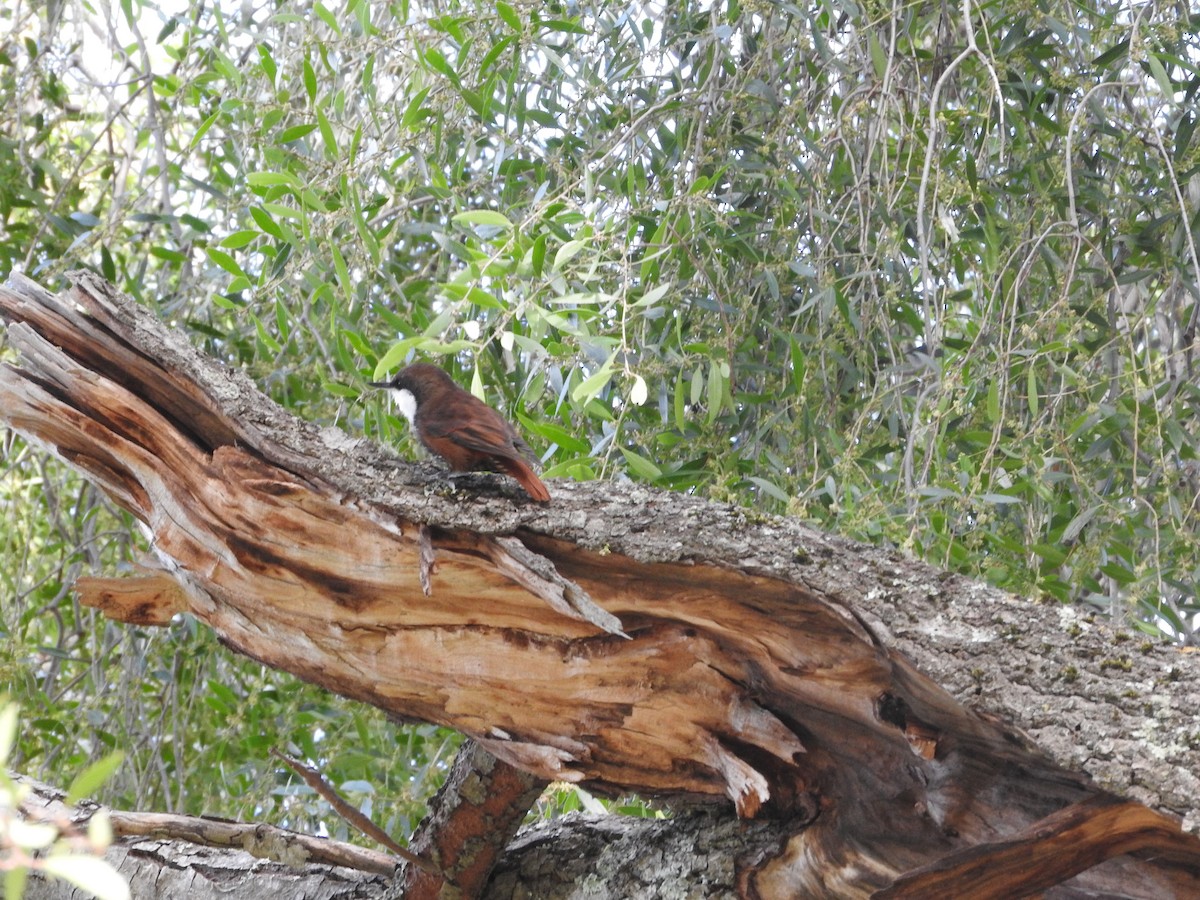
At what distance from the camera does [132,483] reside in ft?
7.02

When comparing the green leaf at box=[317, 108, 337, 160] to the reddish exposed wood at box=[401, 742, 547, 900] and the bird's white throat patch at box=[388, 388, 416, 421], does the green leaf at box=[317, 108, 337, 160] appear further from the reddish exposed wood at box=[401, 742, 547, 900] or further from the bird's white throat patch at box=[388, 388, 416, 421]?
the reddish exposed wood at box=[401, 742, 547, 900]

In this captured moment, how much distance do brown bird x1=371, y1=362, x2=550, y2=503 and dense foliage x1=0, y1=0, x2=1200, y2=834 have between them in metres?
0.15

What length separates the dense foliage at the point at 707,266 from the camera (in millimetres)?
2783

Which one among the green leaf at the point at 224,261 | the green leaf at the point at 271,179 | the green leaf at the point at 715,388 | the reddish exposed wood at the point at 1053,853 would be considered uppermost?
the green leaf at the point at 271,179

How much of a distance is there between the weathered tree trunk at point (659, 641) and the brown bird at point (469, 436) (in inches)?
2.4

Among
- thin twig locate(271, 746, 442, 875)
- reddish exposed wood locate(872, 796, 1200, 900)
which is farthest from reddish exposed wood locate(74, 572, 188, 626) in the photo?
reddish exposed wood locate(872, 796, 1200, 900)

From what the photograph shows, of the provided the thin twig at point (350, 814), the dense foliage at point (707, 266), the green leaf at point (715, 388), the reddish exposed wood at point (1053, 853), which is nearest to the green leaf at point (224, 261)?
the dense foliage at point (707, 266)

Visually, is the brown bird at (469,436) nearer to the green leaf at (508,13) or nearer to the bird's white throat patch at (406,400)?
the bird's white throat patch at (406,400)

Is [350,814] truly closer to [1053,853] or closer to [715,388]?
[1053,853]

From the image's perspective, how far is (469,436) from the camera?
2.18 m

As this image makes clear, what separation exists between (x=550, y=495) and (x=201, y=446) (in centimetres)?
58

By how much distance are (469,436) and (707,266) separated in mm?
1219

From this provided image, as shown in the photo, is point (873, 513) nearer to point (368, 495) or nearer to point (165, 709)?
point (368, 495)

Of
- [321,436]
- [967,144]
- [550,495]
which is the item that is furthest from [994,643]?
[967,144]
